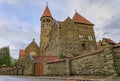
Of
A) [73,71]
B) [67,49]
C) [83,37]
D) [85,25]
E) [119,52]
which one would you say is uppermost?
[85,25]

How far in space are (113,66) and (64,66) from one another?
706 centimetres

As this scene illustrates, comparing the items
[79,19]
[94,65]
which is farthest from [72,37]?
[94,65]

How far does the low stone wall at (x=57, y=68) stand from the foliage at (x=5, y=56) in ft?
170

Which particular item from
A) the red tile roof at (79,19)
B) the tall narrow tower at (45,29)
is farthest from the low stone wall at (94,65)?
the tall narrow tower at (45,29)

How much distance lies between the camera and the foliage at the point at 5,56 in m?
67.7

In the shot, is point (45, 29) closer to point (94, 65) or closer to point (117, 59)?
point (94, 65)

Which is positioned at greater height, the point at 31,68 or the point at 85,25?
the point at 85,25

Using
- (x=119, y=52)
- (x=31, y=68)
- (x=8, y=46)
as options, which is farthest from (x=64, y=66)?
(x=8, y=46)

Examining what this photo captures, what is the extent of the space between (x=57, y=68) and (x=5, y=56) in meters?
58.4

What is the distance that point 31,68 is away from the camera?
25109mm

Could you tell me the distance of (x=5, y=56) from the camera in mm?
70125

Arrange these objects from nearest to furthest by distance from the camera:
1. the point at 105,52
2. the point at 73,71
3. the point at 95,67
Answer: the point at 105,52
the point at 95,67
the point at 73,71

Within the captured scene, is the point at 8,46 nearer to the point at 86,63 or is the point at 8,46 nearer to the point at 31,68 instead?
the point at 31,68

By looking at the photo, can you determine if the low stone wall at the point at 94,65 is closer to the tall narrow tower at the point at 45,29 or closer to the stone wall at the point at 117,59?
the stone wall at the point at 117,59
